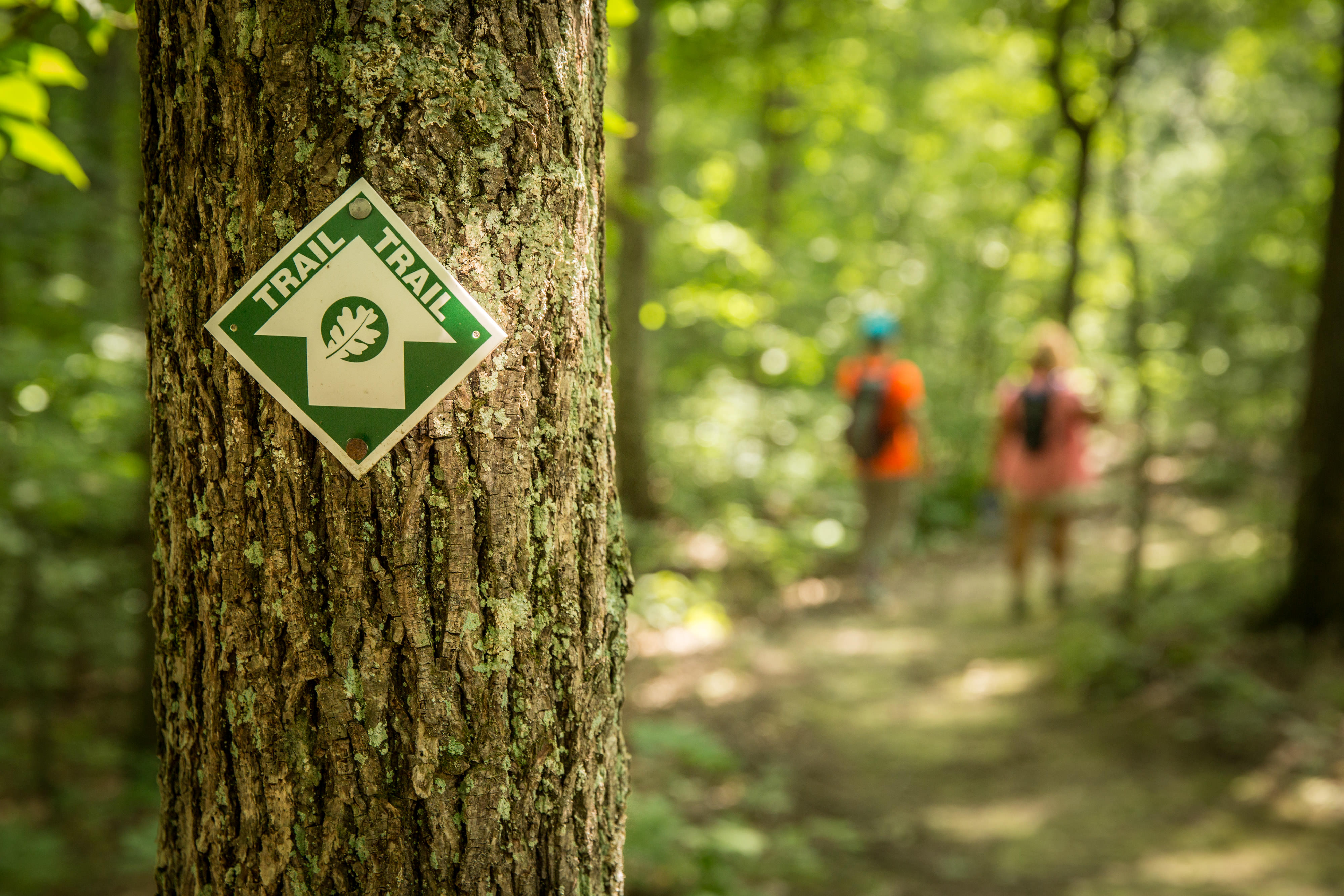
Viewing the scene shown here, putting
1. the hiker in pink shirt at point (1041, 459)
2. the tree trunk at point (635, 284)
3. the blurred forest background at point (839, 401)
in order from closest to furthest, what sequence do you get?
the blurred forest background at point (839, 401) < the hiker in pink shirt at point (1041, 459) < the tree trunk at point (635, 284)

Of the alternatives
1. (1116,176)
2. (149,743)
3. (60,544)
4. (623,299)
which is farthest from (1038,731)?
(60,544)

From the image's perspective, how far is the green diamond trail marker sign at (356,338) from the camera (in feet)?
3.54

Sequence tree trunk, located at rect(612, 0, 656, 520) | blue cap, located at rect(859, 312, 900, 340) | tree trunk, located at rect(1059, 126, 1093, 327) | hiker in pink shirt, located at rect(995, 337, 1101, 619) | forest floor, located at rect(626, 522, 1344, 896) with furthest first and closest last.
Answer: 1. tree trunk, located at rect(1059, 126, 1093, 327)
2. tree trunk, located at rect(612, 0, 656, 520)
3. blue cap, located at rect(859, 312, 900, 340)
4. hiker in pink shirt, located at rect(995, 337, 1101, 619)
5. forest floor, located at rect(626, 522, 1344, 896)

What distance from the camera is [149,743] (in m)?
5.48

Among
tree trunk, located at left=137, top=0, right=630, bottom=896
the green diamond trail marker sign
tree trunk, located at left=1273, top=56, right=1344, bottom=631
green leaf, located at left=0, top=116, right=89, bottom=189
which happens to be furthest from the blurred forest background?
the green diamond trail marker sign

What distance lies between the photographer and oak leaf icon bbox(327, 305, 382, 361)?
1085 mm

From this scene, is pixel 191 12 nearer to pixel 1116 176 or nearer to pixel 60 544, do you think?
pixel 1116 176

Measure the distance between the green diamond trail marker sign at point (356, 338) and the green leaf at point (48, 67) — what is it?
1283 millimetres

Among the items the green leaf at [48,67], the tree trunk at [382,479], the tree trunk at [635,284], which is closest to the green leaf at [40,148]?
the green leaf at [48,67]

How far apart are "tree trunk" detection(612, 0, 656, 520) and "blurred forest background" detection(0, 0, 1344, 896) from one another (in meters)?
0.04

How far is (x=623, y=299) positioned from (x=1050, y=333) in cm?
334

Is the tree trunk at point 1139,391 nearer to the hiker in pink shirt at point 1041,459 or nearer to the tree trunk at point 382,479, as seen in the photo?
the hiker in pink shirt at point 1041,459

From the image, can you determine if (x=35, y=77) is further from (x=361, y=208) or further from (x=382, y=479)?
(x=382, y=479)

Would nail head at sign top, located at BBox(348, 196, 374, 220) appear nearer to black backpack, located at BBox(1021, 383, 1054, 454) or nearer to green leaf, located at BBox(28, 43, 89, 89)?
green leaf, located at BBox(28, 43, 89, 89)
